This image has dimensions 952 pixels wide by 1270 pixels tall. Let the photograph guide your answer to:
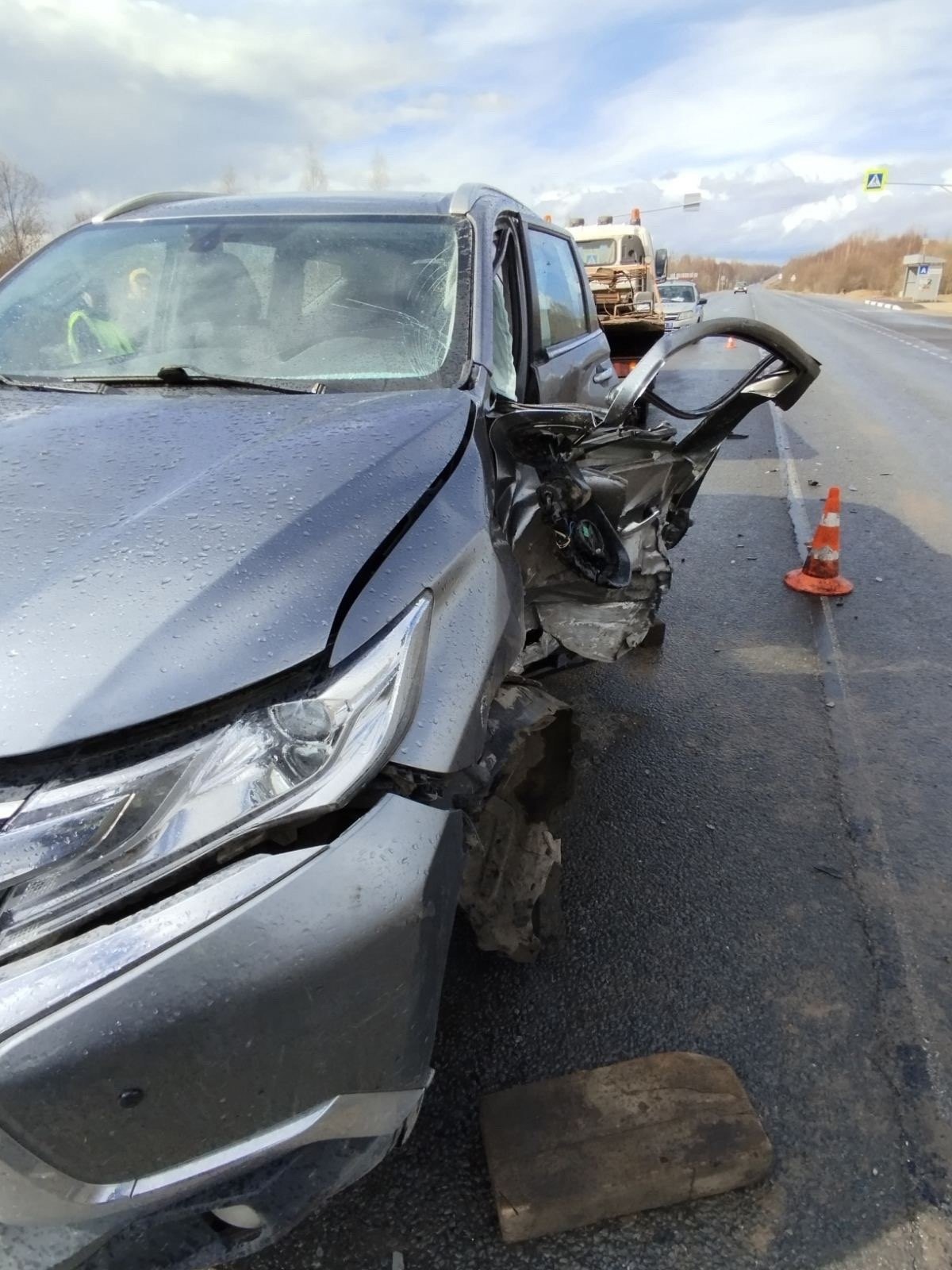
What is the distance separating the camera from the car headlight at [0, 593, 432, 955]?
1256mm

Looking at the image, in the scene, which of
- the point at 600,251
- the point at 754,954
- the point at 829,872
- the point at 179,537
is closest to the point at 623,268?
the point at 600,251

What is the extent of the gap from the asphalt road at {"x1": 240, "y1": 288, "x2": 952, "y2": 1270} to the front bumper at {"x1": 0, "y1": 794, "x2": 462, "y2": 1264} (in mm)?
737

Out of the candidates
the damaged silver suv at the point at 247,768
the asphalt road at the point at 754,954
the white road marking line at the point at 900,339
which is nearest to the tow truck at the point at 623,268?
Result: the white road marking line at the point at 900,339

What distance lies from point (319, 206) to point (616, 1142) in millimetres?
2985

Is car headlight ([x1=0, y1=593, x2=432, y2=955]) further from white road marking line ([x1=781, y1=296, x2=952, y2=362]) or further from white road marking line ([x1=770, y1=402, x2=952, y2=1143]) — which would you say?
white road marking line ([x1=781, y1=296, x2=952, y2=362])

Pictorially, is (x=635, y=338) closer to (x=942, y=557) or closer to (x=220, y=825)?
(x=942, y=557)

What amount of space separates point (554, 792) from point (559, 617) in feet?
1.85

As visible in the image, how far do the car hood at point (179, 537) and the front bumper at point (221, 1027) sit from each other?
33cm

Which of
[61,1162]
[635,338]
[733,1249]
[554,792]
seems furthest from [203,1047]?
[635,338]

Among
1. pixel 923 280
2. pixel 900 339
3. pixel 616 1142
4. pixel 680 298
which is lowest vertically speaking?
pixel 923 280

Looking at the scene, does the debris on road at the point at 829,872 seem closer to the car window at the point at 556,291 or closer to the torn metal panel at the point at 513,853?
the torn metal panel at the point at 513,853

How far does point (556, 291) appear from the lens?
4426 millimetres

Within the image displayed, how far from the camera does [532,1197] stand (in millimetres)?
1824

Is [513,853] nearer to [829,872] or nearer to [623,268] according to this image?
[829,872]
